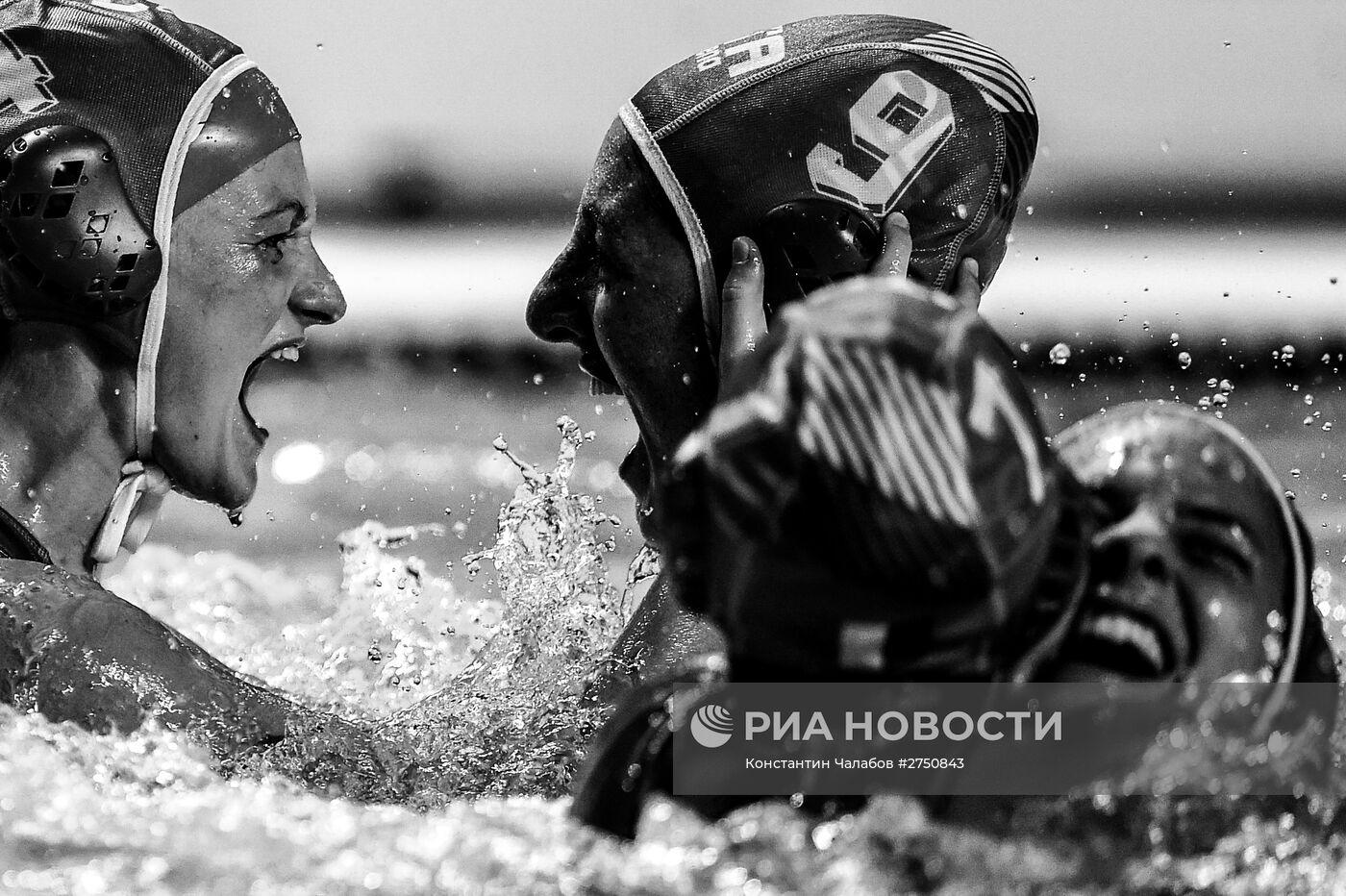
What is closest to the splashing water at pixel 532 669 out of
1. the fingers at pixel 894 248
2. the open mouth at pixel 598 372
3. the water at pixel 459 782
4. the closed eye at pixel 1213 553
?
the water at pixel 459 782

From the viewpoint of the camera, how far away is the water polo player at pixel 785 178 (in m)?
1.91

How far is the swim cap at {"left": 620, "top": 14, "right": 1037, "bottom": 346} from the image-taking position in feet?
6.26

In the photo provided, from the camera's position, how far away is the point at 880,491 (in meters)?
0.86

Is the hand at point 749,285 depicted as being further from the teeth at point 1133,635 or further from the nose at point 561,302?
the teeth at point 1133,635

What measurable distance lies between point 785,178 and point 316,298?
2.88 feet

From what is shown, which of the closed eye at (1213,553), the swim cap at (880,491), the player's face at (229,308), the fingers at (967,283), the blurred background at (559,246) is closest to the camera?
the swim cap at (880,491)

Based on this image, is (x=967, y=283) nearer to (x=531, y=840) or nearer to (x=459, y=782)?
(x=459, y=782)

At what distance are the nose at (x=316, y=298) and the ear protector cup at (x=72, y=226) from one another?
0.29m

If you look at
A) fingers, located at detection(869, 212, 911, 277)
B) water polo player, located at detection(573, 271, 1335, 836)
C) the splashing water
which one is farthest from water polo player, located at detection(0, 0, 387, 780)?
water polo player, located at detection(573, 271, 1335, 836)

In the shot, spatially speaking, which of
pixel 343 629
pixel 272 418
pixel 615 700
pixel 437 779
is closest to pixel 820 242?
pixel 615 700

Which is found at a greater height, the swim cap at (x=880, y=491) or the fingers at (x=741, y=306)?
the swim cap at (x=880, y=491)

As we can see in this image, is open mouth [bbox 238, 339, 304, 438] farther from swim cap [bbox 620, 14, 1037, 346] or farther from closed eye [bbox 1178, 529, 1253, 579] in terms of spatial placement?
closed eye [bbox 1178, 529, 1253, 579]

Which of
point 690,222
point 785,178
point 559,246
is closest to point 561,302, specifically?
point 690,222

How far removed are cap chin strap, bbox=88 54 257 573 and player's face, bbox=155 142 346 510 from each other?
0.02 m
